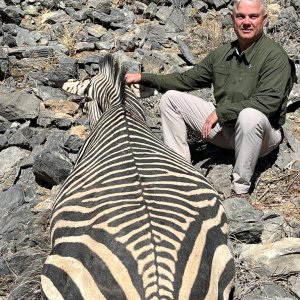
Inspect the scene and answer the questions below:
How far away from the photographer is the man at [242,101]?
17.7 ft

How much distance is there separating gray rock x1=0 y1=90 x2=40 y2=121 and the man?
1.87m

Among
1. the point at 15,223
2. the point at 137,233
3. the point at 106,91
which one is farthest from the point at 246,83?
the point at 137,233

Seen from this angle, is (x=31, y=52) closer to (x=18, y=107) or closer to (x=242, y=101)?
(x=18, y=107)

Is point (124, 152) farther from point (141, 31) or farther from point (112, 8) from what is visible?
point (112, 8)

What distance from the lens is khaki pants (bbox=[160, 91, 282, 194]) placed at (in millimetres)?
5348

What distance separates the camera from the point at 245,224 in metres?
4.79

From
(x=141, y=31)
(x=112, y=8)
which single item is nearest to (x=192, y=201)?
(x=141, y=31)

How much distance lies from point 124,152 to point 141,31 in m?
5.65

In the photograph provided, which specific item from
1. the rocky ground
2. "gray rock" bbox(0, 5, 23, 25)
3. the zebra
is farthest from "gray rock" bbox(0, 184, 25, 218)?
"gray rock" bbox(0, 5, 23, 25)

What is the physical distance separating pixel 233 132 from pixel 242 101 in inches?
16.9

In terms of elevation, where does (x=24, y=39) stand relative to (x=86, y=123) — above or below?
below

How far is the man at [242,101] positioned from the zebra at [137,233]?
53.8 inches

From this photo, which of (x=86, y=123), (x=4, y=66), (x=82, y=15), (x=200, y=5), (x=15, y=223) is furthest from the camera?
(x=200, y=5)

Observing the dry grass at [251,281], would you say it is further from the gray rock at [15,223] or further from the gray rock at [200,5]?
the gray rock at [200,5]
